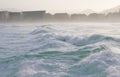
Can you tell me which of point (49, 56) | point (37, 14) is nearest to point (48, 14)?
point (37, 14)

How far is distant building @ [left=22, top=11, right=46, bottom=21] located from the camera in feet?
272

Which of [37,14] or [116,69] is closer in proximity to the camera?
[116,69]

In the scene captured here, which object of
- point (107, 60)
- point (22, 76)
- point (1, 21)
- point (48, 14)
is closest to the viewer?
point (22, 76)

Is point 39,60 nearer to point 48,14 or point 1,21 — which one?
point 1,21

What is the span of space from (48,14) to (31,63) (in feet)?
269

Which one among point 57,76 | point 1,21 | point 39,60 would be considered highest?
point 1,21

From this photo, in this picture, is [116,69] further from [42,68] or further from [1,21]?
[1,21]

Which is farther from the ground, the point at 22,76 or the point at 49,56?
the point at 49,56

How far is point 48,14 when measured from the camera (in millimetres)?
90750

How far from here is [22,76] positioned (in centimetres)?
777

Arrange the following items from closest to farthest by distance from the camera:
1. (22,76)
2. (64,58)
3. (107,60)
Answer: (22,76) < (107,60) < (64,58)

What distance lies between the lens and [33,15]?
85.1 meters

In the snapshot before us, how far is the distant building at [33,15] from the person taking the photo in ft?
272

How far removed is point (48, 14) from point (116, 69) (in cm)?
8354
